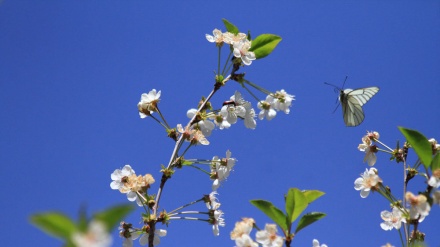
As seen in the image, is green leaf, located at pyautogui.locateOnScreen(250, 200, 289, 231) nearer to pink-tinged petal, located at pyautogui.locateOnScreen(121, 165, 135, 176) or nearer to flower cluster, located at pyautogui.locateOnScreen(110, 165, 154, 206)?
flower cluster, located at pyautogui.locateOnScreen(110, 165, 154, 206)

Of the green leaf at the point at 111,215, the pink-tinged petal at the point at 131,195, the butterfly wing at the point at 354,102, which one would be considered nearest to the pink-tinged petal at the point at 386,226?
the pink-tinged petal at the point at 131,195

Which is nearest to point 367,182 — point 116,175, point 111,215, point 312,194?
point 312,194

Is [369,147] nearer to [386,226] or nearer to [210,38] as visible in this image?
[386,226]

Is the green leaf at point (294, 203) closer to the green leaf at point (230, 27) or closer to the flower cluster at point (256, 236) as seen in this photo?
the flower cluster at point (256, 236)

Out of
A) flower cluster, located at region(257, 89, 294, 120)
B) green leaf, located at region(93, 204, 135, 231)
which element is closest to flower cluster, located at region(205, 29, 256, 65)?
flower cluster, located at region(257, 89, 294, 120)

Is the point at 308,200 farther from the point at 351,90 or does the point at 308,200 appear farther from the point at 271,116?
the point at 351,90
